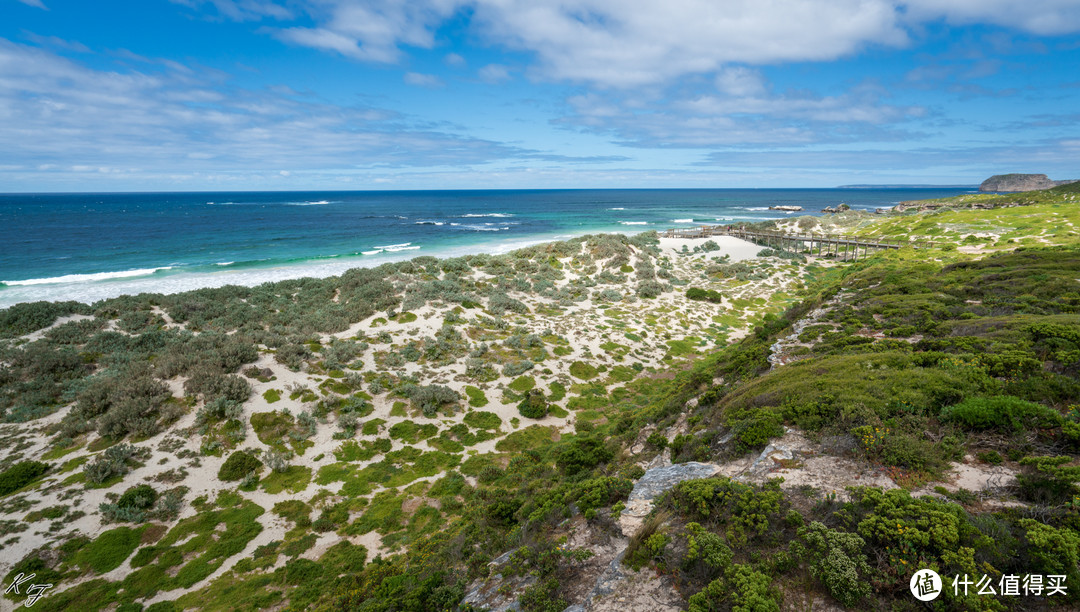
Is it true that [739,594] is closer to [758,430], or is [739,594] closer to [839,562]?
[839,562]

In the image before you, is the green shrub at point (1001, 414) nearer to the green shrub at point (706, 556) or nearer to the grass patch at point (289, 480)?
the green shrub at point (706, 556)

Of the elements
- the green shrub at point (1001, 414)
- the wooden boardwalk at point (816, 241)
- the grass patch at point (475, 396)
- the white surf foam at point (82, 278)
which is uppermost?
the wooden boardwalk at point (816, 241)

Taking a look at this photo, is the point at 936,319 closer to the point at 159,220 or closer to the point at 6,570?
the point at 6,570

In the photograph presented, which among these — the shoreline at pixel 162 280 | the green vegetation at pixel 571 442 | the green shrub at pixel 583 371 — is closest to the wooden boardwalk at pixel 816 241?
the shoreline at pixel 162 280

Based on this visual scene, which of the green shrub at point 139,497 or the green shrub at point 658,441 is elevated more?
the green shrub at point 658,441

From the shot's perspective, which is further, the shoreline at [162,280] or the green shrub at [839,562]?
the shoreline at [162,280]

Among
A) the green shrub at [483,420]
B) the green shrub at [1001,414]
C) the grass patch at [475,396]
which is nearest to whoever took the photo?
the green shrub at [1001,414]

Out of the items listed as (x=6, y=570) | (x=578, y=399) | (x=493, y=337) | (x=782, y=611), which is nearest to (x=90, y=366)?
(x=6, y=570)
